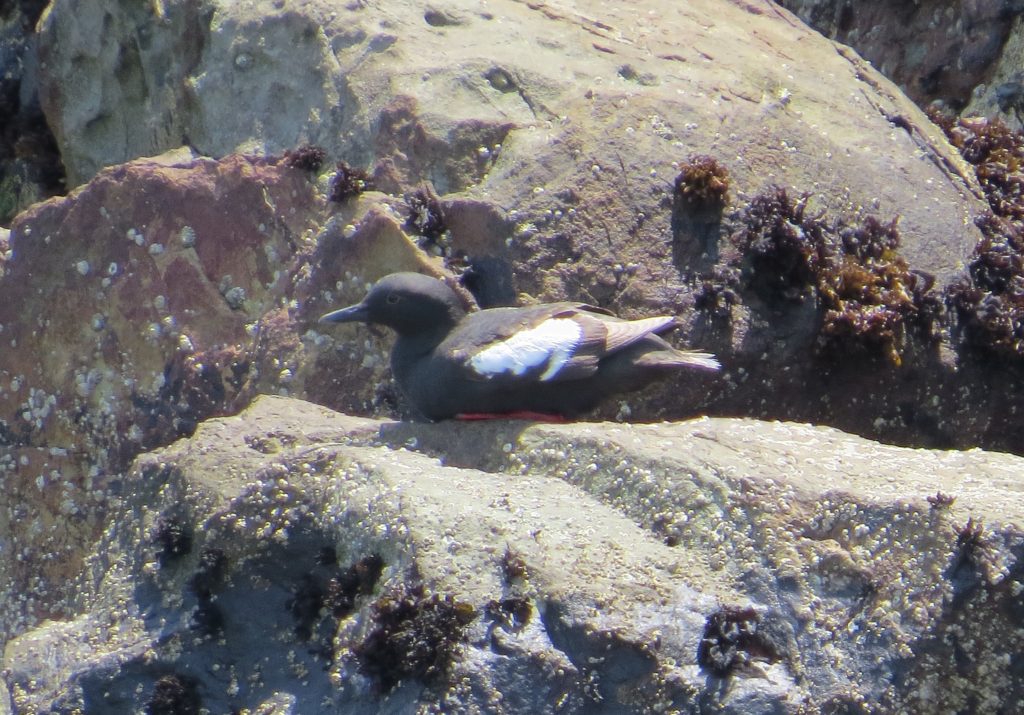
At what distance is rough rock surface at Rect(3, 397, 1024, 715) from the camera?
4219 millimetres

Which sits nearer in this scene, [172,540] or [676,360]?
[172,540]

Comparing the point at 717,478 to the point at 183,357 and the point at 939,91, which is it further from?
the point at 939,91

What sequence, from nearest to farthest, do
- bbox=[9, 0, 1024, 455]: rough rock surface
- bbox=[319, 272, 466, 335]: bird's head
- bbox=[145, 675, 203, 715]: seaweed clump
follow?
1. bbox=[145, 675, 203, 715]: seaweed clump
2. bbox=[319, 272, 466, 335]: bird's head
3. bbox=[9, 0, 1024, 455]: rough rock surface

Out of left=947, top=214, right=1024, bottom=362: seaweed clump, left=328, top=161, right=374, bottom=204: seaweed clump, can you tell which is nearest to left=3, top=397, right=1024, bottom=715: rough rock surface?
left=947, top=214, right=1024, bottom=362: seaweed clump

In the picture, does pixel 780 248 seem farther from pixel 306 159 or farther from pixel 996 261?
pixel 306 159

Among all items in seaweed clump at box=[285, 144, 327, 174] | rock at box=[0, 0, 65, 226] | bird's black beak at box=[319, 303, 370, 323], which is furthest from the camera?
rock at box=[0, 0, 65, 226]

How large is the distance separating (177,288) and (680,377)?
9.71 ft

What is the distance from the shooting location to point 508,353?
5.86 m

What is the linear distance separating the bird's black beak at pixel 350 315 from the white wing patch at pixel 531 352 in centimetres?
72

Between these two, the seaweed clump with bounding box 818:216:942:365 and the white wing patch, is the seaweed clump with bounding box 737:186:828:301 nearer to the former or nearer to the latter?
the seaweed clump with bounding box 818:216:942:365

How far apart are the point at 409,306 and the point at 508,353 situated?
2.09 ft

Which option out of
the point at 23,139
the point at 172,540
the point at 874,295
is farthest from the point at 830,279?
the point at 23,139

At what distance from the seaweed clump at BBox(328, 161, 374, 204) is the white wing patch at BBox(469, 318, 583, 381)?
5.26 feet

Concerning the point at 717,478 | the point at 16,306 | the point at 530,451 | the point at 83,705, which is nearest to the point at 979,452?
the point at 717,478
